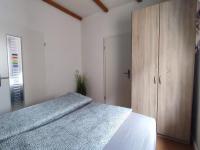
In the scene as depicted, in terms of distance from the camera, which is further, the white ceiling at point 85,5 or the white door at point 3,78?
the white ceiling at point 85,5

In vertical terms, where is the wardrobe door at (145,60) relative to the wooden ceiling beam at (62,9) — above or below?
below

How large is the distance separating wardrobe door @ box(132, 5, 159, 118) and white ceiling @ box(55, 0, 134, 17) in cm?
86

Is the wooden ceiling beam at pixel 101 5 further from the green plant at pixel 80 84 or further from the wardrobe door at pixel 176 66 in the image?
the green plant at pixel 80 84

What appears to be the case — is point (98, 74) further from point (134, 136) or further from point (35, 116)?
point (134, 136)

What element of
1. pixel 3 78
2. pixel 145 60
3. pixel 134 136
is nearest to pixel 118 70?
pixel 145 60

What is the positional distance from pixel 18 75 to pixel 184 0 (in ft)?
9.15

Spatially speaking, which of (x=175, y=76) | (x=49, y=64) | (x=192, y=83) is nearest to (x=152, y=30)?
(x=175, y=76)

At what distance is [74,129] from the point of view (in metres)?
1.11

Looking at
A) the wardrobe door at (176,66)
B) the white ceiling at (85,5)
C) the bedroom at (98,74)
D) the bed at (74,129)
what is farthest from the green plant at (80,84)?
the wardrobe door at (176,66)

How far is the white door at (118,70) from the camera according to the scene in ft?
9.57

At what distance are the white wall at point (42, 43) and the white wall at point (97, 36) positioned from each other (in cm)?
30

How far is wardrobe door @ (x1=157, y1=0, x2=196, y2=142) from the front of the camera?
182cm

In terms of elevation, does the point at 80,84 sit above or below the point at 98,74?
below

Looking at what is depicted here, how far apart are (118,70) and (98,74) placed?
59 cm
